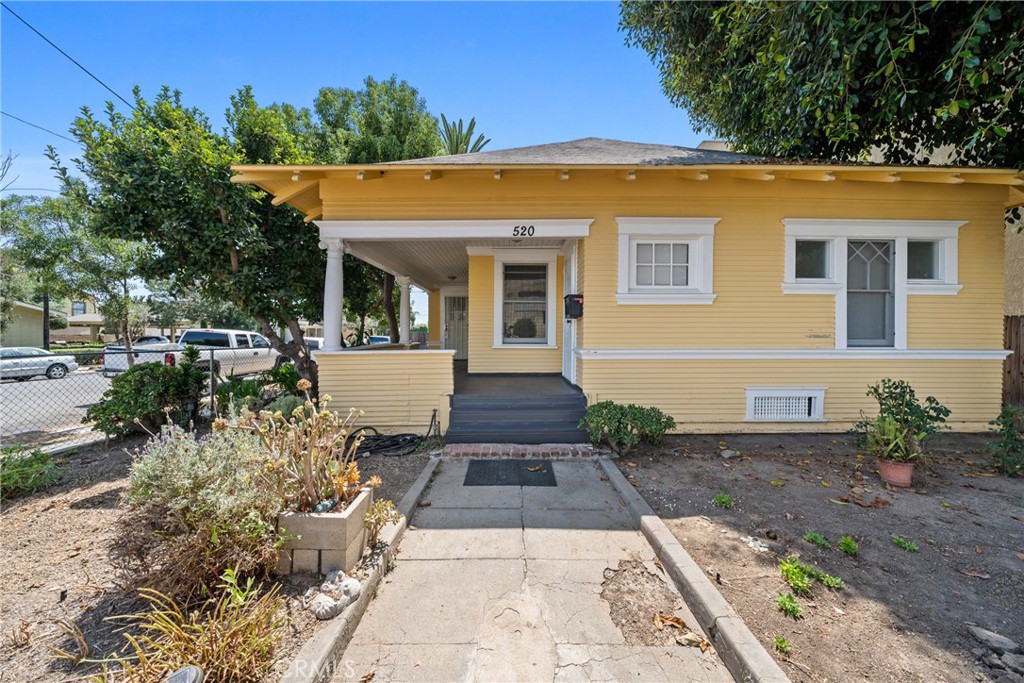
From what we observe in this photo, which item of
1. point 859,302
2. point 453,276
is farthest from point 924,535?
point 453,276

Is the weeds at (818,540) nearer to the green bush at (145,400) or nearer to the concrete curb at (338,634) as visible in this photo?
the concrete curb at (338,634)

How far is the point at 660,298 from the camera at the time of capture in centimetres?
598

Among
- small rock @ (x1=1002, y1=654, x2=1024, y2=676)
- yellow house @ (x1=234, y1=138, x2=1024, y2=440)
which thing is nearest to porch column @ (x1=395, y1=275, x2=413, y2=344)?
yellow house @ (x1=234, y1=138, x2=1024, y2=440)

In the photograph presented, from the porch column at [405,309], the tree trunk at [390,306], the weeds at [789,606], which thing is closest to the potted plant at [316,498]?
the weeds at [789,606]

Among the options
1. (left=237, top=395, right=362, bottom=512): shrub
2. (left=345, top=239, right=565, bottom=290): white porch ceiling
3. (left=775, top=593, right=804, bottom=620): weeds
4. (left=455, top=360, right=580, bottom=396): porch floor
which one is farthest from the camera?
(left=345, top=239, right=565, bottom=290): white porch ceiling

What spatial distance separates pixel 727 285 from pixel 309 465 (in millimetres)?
5835

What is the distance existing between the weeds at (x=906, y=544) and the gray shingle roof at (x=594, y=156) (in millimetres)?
4642

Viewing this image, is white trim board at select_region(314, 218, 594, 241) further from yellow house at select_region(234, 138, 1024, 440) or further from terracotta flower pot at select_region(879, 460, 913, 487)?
terracotta flower pot at select_region(879, 460, 913, 487)

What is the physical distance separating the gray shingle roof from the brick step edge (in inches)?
148

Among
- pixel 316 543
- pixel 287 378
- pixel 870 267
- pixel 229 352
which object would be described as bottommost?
pixel 316 543

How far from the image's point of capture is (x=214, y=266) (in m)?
6.65

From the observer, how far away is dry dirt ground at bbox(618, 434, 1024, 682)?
2.13m

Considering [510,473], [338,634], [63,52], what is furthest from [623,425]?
[63,52]

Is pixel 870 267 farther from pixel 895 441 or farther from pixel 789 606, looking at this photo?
pixel 789 606
